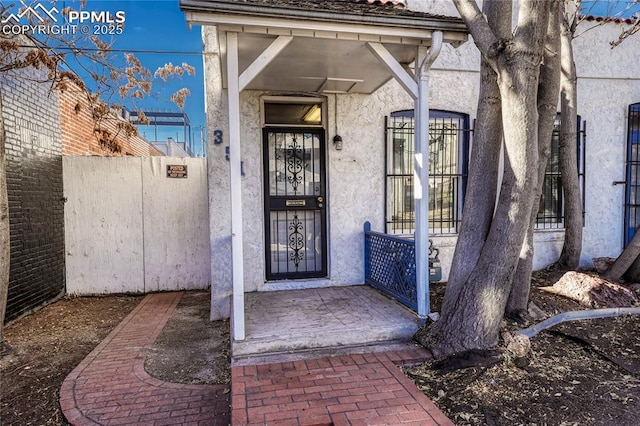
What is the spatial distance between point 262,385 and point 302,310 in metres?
1.39

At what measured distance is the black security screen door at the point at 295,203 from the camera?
17.5ft

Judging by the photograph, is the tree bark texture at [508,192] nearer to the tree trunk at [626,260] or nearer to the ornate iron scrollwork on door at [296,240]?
the ornate iron scrollwork on door at [296,240]

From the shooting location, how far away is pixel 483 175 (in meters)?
3.62

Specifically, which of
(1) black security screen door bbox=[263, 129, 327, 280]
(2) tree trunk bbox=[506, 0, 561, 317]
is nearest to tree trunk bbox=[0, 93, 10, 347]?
(1) black security screen door bbox=[263, 129, 327, 280]

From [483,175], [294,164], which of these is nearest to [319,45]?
[294,164]

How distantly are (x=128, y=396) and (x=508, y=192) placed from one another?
142 inches

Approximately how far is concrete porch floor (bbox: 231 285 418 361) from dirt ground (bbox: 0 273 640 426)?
17.0 inches

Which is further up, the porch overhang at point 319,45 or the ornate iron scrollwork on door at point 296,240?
the porch overhang at point 319,45

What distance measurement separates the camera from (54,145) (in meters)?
5.79

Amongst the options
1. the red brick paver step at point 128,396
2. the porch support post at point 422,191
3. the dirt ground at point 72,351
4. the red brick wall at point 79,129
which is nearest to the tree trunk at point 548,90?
the porch support post at point 422,191

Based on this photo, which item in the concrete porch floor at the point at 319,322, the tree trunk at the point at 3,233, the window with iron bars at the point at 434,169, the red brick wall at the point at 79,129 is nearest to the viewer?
the concrete porch floor at the point at 319,322

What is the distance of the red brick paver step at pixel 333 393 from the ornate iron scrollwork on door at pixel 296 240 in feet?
7.01

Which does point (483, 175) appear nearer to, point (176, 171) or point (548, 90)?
point (548, 90)

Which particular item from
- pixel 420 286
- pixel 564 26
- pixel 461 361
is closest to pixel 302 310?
pixel 420 286
